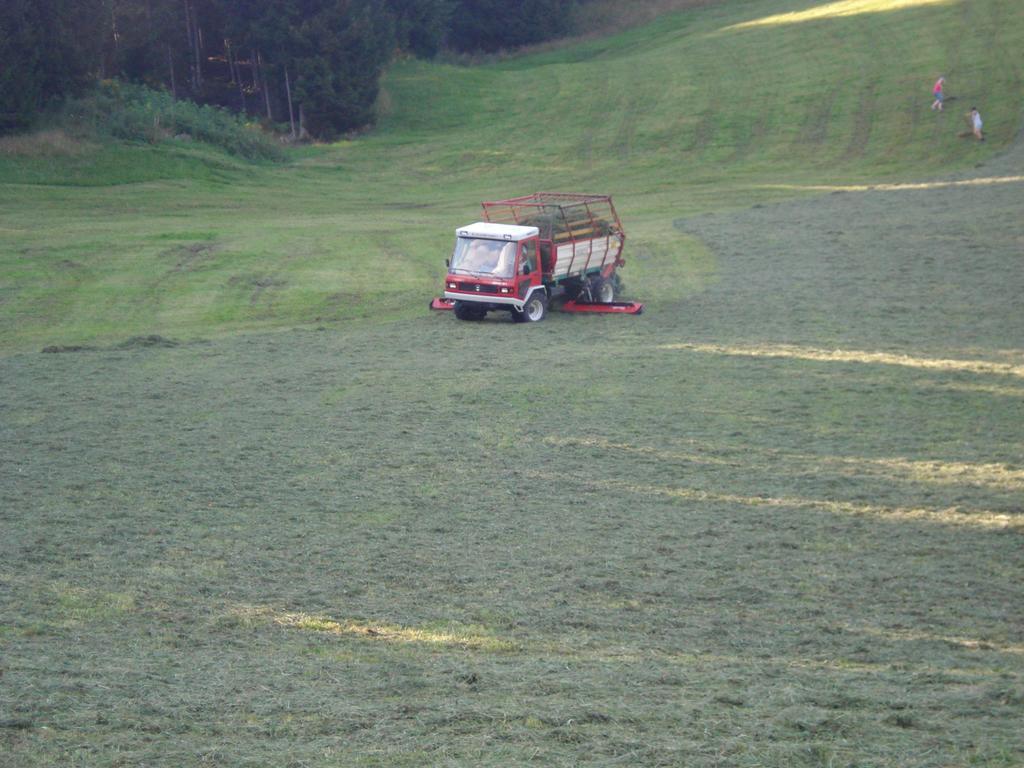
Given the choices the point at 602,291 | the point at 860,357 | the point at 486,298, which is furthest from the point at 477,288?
the point at 860,357

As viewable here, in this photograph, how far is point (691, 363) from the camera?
20578mm

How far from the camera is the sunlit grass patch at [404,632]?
9.80m

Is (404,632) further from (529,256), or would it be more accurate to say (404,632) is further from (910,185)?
(910,185)

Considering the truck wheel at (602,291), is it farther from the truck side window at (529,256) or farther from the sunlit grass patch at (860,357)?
the sunlit grass patch at (860,357)

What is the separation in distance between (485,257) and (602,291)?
10.3 feet

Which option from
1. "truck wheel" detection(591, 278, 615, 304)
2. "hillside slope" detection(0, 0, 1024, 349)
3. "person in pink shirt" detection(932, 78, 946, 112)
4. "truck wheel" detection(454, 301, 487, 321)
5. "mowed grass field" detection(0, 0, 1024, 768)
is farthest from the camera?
"person in pink shirt" detection(932, 78, 946, 112)

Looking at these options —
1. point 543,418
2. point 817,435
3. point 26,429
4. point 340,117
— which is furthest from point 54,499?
point 340,117

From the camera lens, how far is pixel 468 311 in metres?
25.1

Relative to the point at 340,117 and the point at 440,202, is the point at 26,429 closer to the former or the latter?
the point at 440,202

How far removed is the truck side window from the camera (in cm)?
2419

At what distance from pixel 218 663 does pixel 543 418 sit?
9.06 metres

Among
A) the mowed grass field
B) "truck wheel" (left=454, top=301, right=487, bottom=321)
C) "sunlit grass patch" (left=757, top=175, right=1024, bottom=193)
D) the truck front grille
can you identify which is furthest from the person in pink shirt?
the truck front grille

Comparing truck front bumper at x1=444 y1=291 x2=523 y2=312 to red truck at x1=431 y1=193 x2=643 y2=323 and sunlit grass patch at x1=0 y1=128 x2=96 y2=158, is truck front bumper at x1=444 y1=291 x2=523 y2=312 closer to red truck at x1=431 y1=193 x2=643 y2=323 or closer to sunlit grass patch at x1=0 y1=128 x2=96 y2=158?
red truck at x1=431 y1=193 x2=643 y2=323

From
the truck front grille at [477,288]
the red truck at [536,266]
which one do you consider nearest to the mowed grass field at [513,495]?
the red truck at [536,266]
